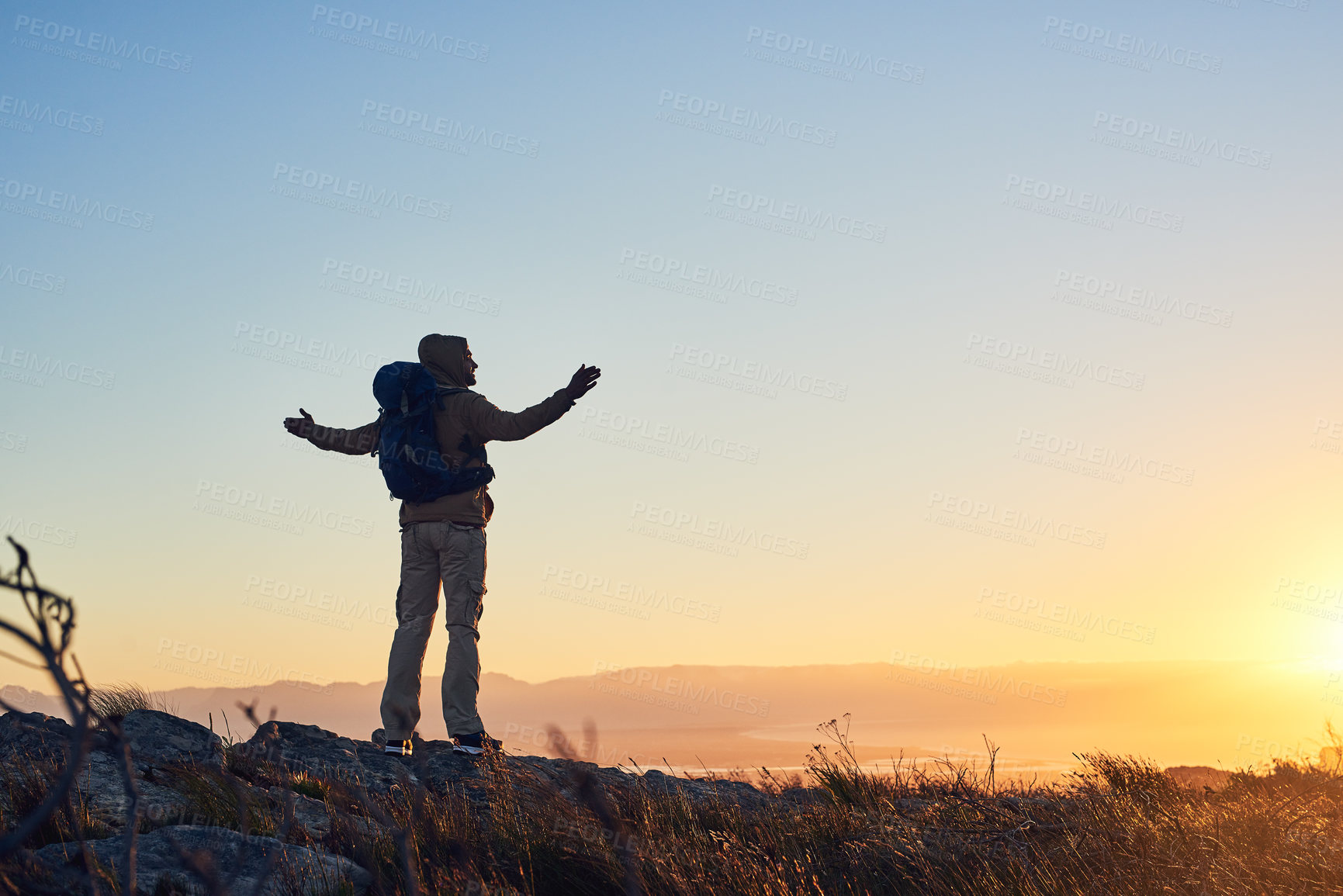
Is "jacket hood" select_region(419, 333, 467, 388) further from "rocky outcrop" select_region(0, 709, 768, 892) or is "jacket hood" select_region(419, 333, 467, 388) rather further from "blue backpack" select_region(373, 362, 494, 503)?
"rocky outcrop" select_region(0, 709, 768, 892)

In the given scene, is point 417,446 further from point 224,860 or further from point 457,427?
point 224,860

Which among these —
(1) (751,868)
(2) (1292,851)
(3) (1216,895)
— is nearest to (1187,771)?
(2) (1292,851)

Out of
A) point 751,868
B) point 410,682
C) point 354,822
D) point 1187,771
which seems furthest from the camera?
point 1187,771

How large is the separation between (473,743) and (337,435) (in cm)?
258

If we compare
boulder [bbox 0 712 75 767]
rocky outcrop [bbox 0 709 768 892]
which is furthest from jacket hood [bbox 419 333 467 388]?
boulder [bbox 0 712 75 767]

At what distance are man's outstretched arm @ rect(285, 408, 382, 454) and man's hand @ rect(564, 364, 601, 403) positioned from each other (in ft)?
5.85

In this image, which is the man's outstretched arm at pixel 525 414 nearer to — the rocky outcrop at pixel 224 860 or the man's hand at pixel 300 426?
the man's hand at pixel 300 426

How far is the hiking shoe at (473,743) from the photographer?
6871 mm

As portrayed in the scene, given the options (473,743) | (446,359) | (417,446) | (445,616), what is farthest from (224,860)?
(446,359)

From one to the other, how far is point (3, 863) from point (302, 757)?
4.48 m

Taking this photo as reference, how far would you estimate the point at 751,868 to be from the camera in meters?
3.89

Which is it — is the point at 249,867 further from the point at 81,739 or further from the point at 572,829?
the point at 81,739

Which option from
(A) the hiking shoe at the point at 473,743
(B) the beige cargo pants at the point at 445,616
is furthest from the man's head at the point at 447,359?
(A) the hiking shoe at the point at 473,743

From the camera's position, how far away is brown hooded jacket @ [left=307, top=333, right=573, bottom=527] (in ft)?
22.8
